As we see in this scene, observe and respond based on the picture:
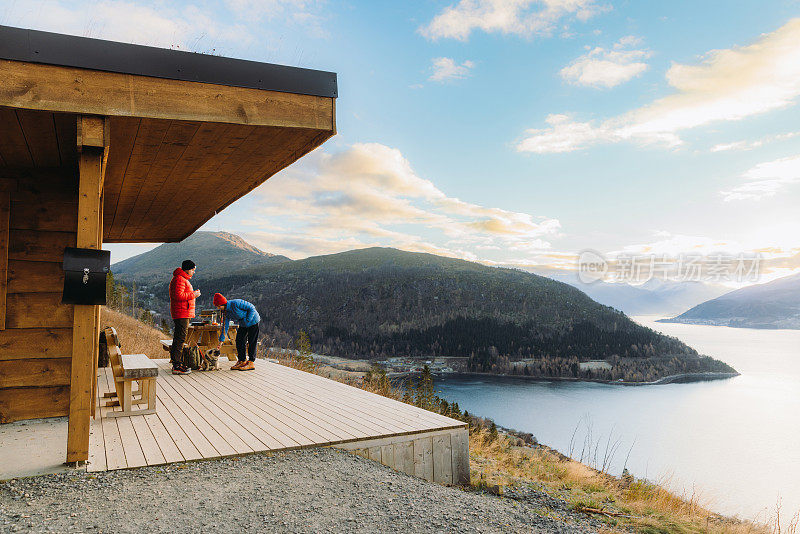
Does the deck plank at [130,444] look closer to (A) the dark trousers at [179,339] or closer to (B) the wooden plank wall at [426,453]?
(B) the wooden plank wall at [426,453]

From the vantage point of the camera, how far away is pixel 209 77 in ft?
11.6

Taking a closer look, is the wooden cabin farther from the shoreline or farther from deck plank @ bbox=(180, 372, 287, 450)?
the shoreline

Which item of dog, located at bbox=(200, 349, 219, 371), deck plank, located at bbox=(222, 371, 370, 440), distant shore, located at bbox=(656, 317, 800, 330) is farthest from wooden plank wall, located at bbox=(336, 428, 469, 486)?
distant shore, located at bbox=(656, 317, 800, 330)

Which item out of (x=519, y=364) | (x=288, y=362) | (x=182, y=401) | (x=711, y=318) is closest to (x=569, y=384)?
(x=519, y=364)

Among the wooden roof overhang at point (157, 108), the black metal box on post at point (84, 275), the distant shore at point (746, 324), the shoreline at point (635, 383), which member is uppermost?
the wooden roof overhang at point (157, 108)

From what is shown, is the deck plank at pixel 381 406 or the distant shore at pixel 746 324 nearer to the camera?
the deck plank at pixel 381 406

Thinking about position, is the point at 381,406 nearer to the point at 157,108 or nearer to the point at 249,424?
the point at 249,424

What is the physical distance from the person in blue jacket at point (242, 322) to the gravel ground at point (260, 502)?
13.4 ft

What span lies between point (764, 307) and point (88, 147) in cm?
21325

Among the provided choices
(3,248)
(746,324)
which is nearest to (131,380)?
(3,248)

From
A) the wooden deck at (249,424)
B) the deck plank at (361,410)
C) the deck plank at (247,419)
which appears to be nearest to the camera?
the wooden deck at (249,424)

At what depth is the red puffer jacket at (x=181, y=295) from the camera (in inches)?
252

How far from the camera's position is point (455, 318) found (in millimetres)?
94438

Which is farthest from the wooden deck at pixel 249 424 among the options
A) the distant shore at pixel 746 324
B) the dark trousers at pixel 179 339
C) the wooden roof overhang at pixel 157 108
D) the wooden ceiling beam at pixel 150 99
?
the distant shore at pixel 746 324
